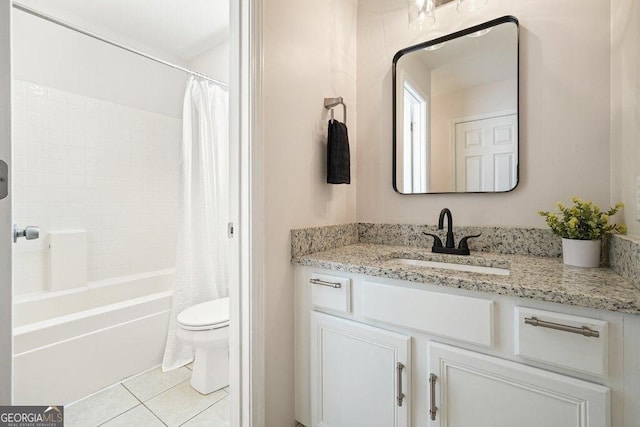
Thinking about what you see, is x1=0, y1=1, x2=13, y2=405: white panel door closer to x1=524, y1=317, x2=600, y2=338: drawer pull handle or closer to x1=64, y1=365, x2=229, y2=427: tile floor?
x1=64, y1=365, x2=229, y2=427: tile floor

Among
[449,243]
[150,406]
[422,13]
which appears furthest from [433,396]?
[422,13]

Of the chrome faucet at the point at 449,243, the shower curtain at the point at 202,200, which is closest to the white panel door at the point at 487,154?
the chrome faucet at the point at 449,243

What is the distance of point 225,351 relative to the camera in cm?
174

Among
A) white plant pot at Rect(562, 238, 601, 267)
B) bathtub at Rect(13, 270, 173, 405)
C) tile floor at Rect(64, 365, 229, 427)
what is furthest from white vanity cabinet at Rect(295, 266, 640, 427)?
bathtub at Rect(13, 270, 173, 405)

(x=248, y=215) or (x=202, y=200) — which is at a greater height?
(x=202, y=200)

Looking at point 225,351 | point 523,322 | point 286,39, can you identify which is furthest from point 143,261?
point 523,322

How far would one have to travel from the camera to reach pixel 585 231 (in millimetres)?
1037

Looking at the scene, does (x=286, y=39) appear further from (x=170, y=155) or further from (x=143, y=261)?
(x=143, y=261)

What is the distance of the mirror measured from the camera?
1.32 meters

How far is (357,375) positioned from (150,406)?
3.86ft

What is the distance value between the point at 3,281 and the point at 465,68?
1888 mm

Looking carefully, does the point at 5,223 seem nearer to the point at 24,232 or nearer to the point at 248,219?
the point at 24,232

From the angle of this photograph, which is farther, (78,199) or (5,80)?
(78,199)

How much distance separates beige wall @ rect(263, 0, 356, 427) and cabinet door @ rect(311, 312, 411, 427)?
0.52 ft
